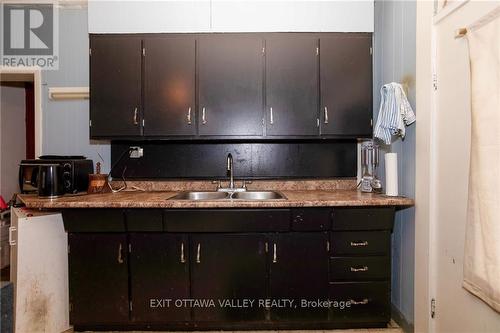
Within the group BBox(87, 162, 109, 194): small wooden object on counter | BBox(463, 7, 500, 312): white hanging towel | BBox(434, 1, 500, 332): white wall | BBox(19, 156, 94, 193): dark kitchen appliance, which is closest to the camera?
BBox(463, 7, 500, 312): white hanging towel

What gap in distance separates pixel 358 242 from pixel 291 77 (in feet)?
4.10

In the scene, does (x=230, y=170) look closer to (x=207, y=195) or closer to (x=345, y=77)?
(x=207, y=195)

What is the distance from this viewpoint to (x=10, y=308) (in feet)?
1.87

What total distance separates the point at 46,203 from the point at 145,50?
1.25 m

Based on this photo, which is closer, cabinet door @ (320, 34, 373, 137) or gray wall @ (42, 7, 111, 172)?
cabinet door @ (320, 34, 373, 137)

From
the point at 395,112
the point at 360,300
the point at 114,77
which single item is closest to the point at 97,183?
the point at 114,77

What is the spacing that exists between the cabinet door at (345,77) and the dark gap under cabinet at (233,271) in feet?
2.56

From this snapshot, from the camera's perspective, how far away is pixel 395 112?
1.78 m

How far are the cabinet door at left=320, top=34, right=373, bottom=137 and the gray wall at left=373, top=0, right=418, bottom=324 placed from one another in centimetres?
16

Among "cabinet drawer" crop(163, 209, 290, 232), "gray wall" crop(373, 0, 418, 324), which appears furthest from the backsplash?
"cabinet drawer" crop(163, 209, 290, 232)

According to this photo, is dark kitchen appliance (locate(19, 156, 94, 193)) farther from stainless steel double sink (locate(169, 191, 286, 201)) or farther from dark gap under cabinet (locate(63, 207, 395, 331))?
stainless steel double sink (locate(169, 191, 286, 201))

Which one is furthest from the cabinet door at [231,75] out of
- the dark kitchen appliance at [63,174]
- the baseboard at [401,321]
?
the baseboard at [401,321]

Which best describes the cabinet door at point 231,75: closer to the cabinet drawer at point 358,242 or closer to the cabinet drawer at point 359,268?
the cabinet drawer at point 358,242

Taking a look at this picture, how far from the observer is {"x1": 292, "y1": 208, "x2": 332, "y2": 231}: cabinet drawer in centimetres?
178
